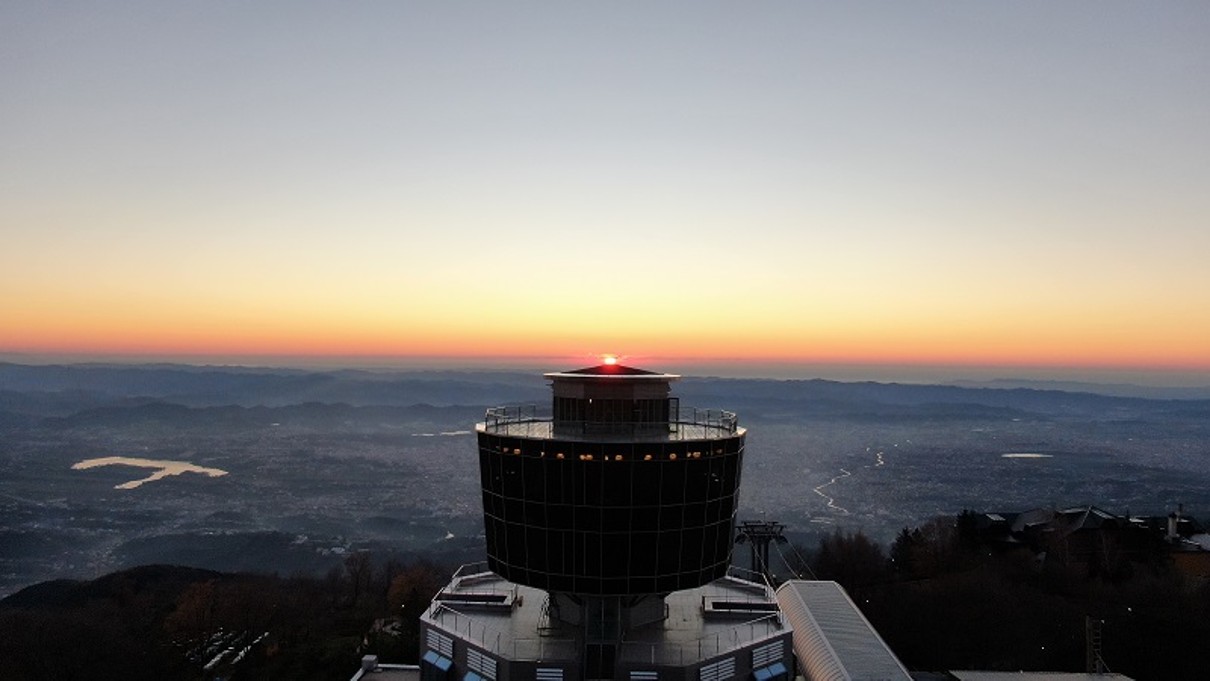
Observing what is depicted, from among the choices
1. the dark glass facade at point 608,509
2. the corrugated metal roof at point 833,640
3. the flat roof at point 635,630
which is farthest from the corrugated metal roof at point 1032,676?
the dark glass facade at point 608,509

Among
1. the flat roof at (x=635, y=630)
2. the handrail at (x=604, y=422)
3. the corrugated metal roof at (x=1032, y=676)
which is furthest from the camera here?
the corrugated metal roof at (x=1032, y=676)

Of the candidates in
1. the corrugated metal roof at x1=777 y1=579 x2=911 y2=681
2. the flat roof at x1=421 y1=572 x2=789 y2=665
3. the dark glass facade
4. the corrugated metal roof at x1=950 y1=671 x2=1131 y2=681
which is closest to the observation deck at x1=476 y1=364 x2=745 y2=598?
the dark glass facade

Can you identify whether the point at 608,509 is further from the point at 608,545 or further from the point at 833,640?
the point at 833,640

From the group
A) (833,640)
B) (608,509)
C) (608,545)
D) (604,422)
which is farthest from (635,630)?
(833,640)

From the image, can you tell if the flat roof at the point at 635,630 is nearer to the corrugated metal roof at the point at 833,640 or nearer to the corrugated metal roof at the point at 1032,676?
the corrugated metal roof at the point at 833,640

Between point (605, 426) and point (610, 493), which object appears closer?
point (610, 493)

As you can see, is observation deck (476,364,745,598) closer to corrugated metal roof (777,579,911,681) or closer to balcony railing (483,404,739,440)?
balcony railing (483,404,739,440)
